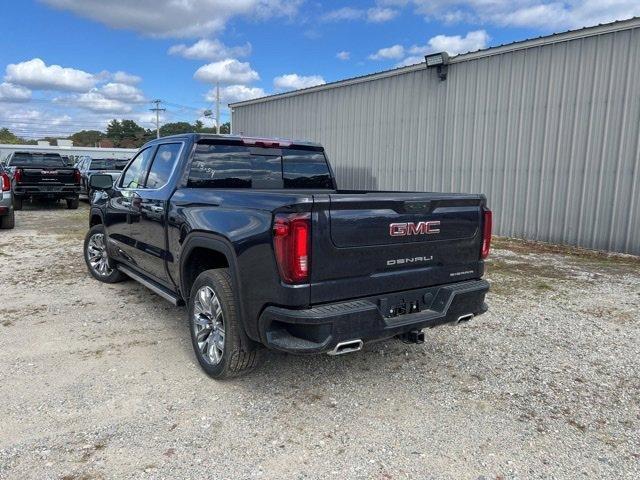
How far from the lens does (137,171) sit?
A: 17.7 feet

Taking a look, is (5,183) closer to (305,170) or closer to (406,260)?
(305,170)

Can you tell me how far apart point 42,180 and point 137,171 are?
12.0 m

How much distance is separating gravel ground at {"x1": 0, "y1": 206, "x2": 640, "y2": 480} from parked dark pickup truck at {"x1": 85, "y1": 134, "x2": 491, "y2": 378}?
1.48ft

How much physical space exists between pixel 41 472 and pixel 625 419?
3525mm

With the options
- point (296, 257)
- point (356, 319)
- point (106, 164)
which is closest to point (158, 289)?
point (296, 257)

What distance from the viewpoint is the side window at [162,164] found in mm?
4594

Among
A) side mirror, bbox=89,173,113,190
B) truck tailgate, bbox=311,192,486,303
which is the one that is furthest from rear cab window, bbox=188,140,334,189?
side mirror, bbox=89,173,113,190

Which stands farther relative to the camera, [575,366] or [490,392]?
[575,366]

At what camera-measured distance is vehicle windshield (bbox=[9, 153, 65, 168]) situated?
1598 centimetres

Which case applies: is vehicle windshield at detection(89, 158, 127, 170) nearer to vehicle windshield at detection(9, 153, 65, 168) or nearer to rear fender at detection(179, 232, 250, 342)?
vehicle windshield at detection(9, 153, 65, 168)

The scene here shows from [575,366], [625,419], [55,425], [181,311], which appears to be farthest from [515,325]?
[55,425]

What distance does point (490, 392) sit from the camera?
363 cm

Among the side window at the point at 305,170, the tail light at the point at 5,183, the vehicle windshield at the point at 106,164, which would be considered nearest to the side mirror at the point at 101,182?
the side window at the point at 305,170

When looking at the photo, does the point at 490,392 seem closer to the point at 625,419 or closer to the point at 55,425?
the point at 625,419
